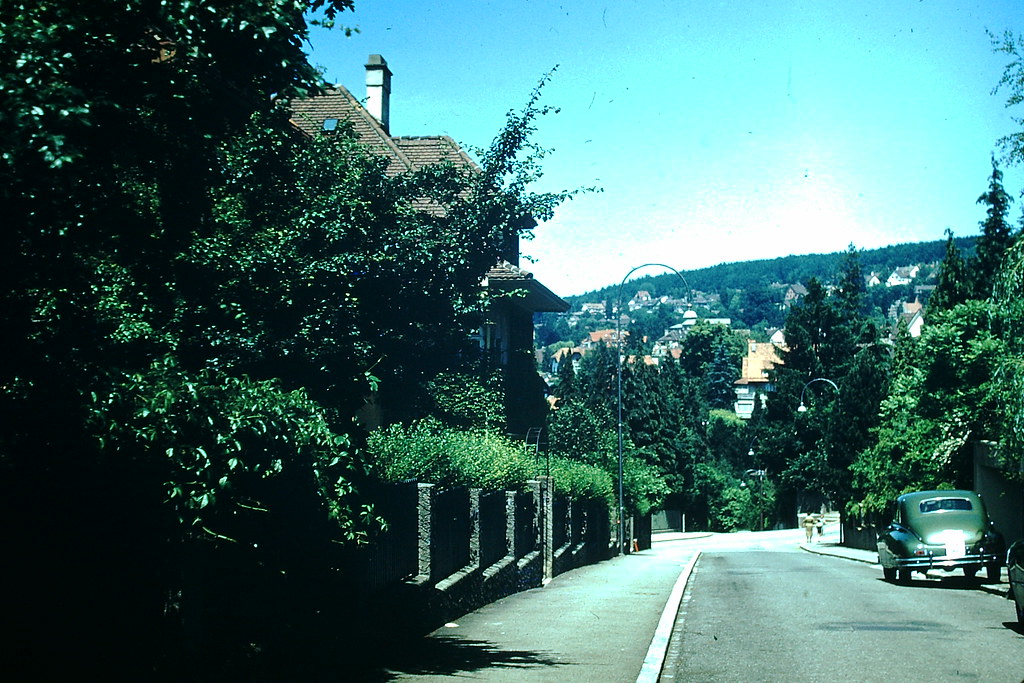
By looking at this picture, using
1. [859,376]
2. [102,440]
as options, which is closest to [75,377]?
[102,440]

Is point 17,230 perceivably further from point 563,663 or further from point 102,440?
point 563,663

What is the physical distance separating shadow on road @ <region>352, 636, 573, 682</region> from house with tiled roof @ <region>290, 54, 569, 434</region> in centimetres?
1727

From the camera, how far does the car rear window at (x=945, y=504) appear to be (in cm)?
2273

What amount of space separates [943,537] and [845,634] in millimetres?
9971

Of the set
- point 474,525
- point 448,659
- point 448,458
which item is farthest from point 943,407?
point 448,659

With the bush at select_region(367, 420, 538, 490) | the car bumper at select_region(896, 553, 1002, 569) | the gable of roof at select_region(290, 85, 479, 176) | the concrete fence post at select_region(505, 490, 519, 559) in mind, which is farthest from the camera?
the gable of roof at select_region(290, 85, 479, 176)

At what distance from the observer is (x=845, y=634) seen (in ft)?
42.9

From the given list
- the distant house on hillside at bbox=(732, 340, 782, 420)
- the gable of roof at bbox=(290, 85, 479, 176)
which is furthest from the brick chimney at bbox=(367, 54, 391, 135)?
the distant house on hillside at bbox=(732, 340, 782, 420)

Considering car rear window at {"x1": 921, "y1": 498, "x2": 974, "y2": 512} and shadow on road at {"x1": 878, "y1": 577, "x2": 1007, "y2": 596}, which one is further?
car rear window at {"x1": 921, "y1": 498, "x2": 974, "y2": 512}

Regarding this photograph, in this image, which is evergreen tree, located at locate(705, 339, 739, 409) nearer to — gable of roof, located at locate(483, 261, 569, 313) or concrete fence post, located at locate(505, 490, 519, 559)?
gable of roof, located at locate(483, 261, 569, 313)

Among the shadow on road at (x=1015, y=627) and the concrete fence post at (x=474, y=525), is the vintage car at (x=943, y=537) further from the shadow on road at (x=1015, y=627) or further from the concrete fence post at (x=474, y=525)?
the concrete fence post at (x=474, y=525)

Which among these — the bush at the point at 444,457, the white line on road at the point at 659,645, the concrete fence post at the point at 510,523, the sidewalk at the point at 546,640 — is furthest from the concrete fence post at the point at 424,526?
the concrete fence post at the point at 510,523

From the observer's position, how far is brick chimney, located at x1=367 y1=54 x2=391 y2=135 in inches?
1460

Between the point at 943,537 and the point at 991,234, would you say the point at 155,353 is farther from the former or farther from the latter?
the point at 991,234
